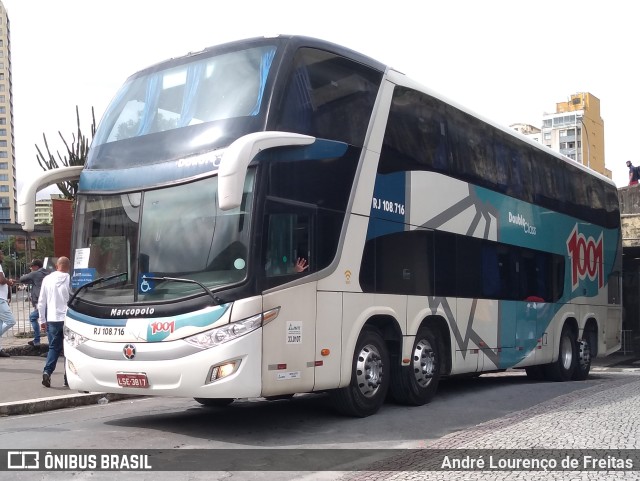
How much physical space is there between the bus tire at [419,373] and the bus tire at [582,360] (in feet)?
21.7

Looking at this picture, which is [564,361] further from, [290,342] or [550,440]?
[290,342]

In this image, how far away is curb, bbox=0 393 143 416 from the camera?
378 inches

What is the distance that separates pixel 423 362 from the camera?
1043cm

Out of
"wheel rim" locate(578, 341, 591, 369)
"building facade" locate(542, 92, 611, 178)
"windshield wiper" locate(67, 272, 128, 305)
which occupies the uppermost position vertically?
"building facade" locate(542, 92, 611, 178)

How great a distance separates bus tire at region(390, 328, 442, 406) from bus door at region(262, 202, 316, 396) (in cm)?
223

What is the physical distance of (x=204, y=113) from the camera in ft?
26.8

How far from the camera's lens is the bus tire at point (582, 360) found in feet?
53.4

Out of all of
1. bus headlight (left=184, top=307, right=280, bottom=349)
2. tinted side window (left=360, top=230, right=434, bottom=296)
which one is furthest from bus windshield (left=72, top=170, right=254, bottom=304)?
tinted side window (left=360, top=230, right=434, bottom=296)

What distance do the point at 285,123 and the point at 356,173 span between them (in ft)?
4.61

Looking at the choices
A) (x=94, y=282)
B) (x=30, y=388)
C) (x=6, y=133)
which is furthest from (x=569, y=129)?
(x=94, y=282)

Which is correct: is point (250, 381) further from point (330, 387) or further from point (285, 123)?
point (285, 123)

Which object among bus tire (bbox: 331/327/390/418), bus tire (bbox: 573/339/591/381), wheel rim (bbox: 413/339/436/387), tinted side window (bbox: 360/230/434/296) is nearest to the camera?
bus tire (bbox: 331/327/390/418)

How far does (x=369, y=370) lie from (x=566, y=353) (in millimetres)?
8150

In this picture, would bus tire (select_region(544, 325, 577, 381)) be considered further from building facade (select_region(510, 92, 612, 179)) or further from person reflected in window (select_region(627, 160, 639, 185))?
building facade (select_region(510, 92, 612, 179))
